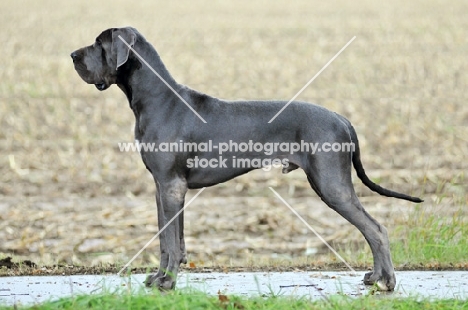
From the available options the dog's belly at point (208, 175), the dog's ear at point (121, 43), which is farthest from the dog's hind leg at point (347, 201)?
the dog's ear at point (121, 43)

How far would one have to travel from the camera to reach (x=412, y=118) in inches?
651

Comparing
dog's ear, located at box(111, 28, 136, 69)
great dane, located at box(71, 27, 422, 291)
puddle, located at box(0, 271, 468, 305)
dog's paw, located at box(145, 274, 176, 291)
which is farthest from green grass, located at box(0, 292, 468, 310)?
dog's ear, located at box(111, 28, 136, 69)

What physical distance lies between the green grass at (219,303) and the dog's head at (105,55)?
1.83 meters

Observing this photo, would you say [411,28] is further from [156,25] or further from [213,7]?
[213,7]

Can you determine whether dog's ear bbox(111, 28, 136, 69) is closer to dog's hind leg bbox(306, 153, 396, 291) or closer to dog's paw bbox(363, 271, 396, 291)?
dog's hind leg bbox(306, 153, 396, 291)

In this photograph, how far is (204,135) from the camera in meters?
6.64

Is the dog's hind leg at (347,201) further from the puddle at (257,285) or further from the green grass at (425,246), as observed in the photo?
the green grass at (425,246)

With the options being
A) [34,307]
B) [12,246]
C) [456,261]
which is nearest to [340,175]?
[456,261]

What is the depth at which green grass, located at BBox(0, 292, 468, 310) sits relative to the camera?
5656mm

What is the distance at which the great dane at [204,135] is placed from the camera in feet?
21.5

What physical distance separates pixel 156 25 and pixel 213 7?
458 inches

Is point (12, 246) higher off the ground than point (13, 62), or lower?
lower

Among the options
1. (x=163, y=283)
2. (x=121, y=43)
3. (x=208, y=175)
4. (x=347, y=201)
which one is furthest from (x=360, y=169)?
(x=121, y=43)

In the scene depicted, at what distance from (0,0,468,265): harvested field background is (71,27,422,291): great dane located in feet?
5.25
